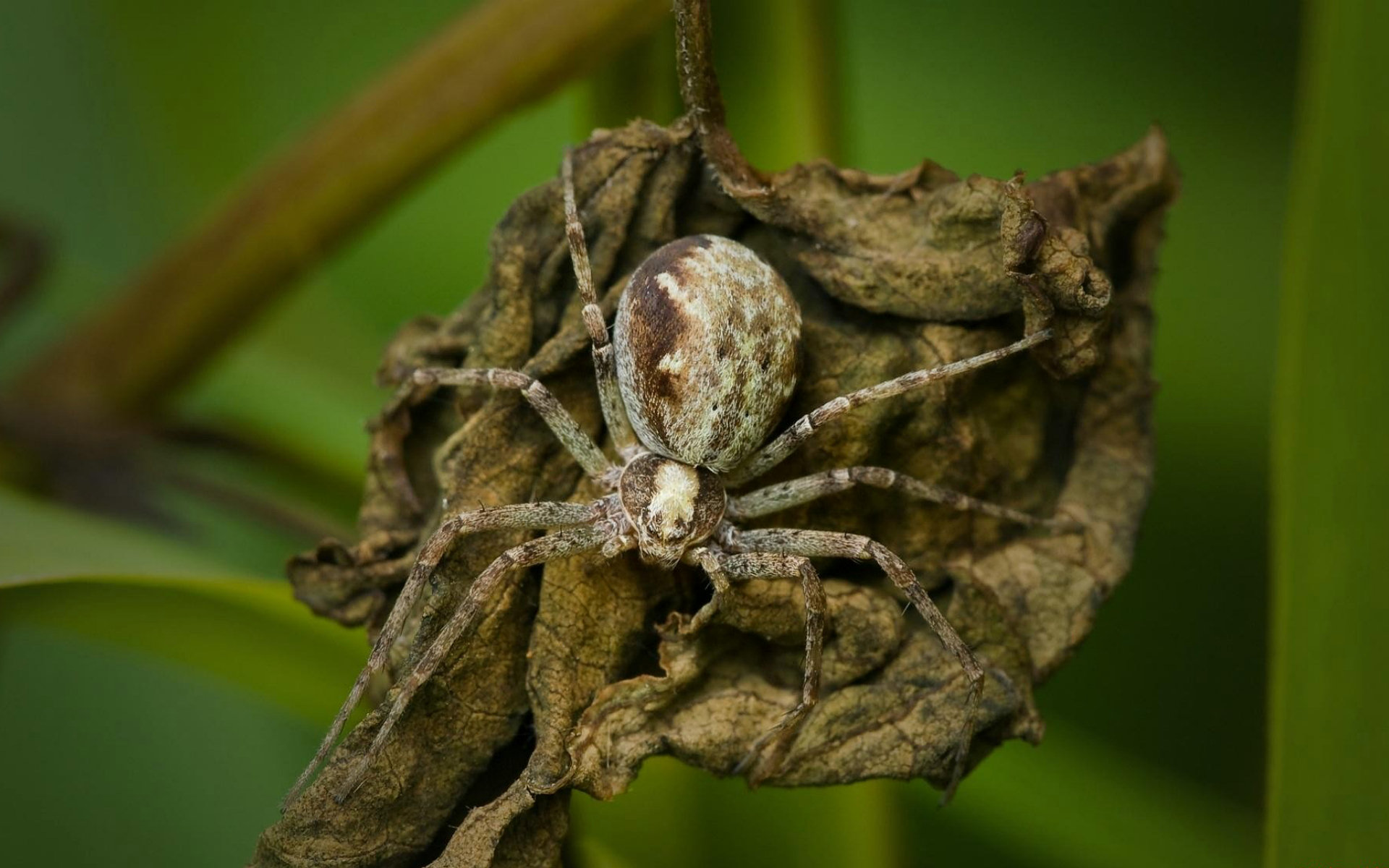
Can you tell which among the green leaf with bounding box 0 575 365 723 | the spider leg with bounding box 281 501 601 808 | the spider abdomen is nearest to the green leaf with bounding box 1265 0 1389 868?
the spider abdomen

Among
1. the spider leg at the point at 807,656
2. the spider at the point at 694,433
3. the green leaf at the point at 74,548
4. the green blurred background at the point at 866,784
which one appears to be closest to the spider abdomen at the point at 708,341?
the spider at the point at 694,433

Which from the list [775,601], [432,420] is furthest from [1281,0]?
[432,420]

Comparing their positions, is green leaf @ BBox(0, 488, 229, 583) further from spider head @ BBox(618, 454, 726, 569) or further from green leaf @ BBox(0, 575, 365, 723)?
spider head @ BBox(618, 454, 726, 569)

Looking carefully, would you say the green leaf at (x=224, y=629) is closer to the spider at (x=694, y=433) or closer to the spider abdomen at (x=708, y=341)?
the spider at (x=694, y=433)

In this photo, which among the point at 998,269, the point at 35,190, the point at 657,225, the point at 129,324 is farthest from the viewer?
the point at 35,190

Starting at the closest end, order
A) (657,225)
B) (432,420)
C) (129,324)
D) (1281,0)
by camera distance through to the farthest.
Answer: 1. (657,225)
2. (432,420)
3. (1281,0)
4. (129,324)

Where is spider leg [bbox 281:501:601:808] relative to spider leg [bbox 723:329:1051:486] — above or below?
below

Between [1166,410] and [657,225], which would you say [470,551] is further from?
[1166,410]
